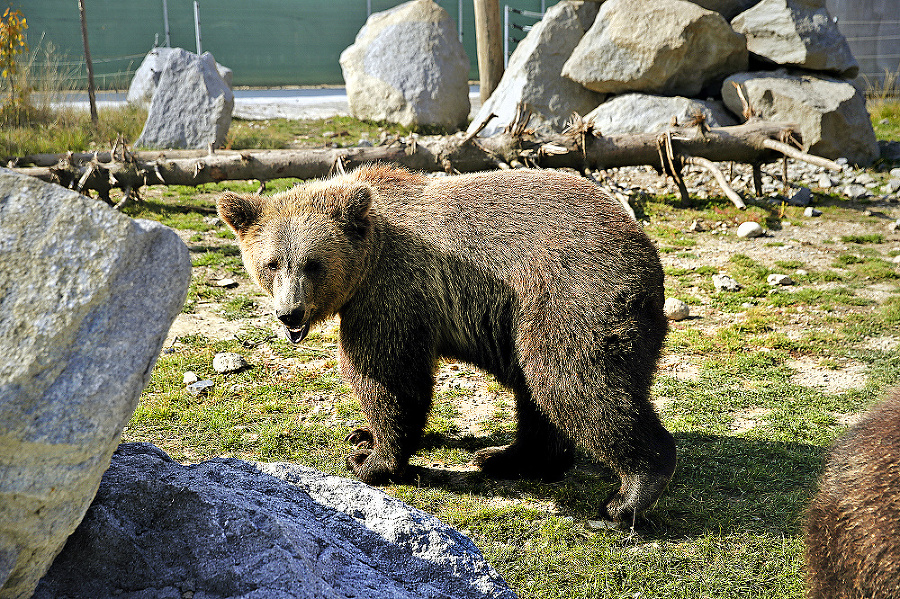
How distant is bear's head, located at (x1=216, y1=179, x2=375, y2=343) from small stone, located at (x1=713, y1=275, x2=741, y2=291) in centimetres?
401

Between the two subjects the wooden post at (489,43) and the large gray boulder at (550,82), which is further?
the wooden post at (489,43)

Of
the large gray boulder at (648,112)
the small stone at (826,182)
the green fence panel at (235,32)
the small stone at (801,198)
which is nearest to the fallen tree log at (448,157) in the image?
the small stone at (801,198)

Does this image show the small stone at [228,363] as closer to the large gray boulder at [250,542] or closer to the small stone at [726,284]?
the large gray boulder at [250,542]

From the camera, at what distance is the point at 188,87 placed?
11.7m

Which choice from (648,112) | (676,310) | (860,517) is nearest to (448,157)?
(676,310)

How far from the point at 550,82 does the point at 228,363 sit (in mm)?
8799

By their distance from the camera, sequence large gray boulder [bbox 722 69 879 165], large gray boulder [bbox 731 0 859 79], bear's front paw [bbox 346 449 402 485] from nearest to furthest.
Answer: bear's front paw [bbox 346 449 402 485] < large gray boulder [bbox 722 69 879 165] < large gray boulder [bbox 731 0 859 79]

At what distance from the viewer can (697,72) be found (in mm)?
11391

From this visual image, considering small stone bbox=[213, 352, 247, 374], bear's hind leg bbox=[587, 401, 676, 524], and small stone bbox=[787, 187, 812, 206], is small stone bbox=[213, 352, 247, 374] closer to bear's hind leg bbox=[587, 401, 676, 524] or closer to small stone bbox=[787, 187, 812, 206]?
bear's hind leg bbox=[587, 401, 676, 524]

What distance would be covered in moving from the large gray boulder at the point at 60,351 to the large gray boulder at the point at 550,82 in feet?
35.0

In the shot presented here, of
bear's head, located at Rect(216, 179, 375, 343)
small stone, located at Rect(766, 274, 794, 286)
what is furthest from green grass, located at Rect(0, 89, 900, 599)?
bear's head, located at Rect(216, 179, 375, 343)

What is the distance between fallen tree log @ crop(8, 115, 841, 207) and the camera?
8445mm

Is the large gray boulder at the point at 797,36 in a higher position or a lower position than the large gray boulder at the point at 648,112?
higher

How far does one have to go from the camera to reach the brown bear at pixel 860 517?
6.92ft
